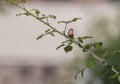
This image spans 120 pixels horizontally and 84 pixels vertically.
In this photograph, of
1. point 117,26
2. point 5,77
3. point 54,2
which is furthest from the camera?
point 54,2

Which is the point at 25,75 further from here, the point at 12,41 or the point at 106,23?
the point at 106,23

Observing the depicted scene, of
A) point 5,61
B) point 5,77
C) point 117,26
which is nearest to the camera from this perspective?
point 117,26

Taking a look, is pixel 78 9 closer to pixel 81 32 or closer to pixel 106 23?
pixel 81 32

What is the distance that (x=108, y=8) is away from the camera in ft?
35.6

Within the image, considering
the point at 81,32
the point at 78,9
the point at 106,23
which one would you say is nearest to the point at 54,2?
the point at 78,9

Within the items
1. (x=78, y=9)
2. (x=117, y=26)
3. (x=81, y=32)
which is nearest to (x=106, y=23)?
(x=117, y=26)

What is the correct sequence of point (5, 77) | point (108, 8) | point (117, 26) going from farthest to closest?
point (108, 8) → point (5, 77) → point (117, 26)

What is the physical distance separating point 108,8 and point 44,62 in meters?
1.74

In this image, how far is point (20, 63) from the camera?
10.0 m

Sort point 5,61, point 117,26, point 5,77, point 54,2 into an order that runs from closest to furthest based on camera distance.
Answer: point 117,26, point 5,77, point 5,61, point 54,2

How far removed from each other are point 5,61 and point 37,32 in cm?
94

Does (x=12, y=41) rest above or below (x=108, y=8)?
below

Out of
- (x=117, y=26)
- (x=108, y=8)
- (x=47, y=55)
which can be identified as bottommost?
(x=47, y=55)

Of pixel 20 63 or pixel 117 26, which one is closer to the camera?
pixel 117 26
